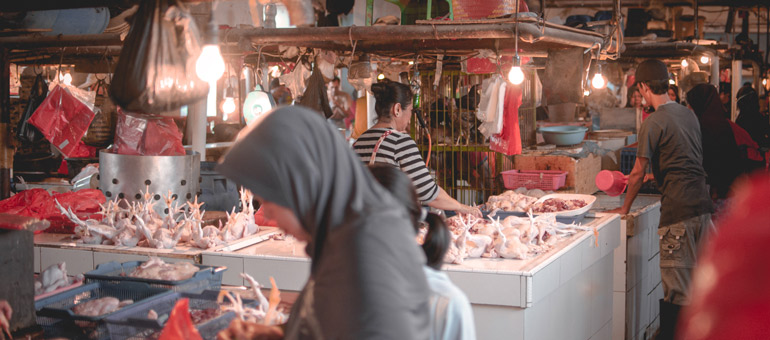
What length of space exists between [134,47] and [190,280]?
1166 mm

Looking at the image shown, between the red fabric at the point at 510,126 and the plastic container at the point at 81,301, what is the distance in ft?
12.6

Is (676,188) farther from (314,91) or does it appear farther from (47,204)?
(47,204)

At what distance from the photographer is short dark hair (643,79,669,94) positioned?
5737mm

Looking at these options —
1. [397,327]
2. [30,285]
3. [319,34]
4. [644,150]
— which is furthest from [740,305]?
[644,150]

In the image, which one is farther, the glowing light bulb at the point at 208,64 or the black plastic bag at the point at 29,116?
the black plastic bag at the point at 29,116

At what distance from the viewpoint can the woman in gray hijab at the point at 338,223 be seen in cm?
160

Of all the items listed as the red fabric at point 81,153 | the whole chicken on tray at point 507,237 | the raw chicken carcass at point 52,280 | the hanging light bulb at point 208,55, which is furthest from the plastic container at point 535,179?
the red fabric at point 81,153

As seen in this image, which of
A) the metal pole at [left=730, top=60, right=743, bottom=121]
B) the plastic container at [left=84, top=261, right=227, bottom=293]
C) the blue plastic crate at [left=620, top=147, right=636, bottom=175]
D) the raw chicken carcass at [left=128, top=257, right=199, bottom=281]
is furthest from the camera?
the metal pole at [left=730, top=60, right=743, bottom=121]

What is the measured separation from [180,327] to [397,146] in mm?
2962

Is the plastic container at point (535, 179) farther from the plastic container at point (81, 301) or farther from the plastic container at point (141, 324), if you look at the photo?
the plastic container at point (141, 324)

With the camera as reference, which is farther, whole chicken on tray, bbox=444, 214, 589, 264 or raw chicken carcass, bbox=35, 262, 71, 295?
whole chicken on tray, bbox=444, 214, 589, 264

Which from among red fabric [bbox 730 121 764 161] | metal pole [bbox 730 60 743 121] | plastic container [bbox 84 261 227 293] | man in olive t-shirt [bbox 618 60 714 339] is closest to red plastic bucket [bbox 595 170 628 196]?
man in olive t-shirt [bbox 618 60 714 339]

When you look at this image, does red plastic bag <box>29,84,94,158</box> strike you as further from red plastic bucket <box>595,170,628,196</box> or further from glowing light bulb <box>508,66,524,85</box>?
red plastic bucket <box>595,170,628,196</box>

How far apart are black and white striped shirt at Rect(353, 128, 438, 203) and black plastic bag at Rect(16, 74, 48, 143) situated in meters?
3.32
